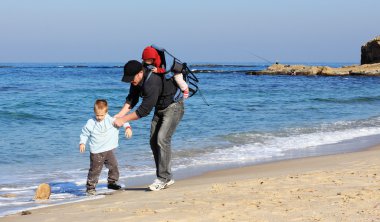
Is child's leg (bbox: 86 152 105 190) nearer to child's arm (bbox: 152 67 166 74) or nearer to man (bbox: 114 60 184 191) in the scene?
man (bbox: 114 60 184 191)

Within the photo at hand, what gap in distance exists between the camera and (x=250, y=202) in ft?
16.9

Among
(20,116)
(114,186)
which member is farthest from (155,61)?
(20,116)

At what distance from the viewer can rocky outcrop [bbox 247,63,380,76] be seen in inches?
2467

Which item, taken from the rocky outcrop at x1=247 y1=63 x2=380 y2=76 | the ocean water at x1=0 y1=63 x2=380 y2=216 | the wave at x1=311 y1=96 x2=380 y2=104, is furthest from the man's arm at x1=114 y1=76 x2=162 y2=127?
the rocky outcrop at x1=247 y1=63 x2=380 y2=76

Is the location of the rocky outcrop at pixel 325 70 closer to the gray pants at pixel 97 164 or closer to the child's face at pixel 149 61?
the gray pants at pixel 97 164

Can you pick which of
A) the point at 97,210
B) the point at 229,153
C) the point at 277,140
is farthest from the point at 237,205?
the point at 277,140

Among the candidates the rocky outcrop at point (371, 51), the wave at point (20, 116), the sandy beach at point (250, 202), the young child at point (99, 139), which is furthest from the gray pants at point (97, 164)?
the rocky outcrop at point (371, 51)

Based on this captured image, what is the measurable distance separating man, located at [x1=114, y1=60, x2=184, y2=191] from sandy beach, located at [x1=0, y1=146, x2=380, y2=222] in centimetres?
35

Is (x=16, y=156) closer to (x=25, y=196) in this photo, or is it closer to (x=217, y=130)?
(x=25, y=196)

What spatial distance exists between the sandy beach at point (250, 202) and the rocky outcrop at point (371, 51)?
222ft

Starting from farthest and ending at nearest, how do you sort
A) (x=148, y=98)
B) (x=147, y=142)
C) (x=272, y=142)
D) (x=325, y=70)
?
(x=325, y=70), (x=272, y=142), (x=147, y=142), (x=148, y=98)

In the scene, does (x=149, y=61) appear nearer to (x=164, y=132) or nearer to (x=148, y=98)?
(x=148, y=98)

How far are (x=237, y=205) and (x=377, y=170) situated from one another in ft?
7.94

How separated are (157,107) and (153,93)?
0.42 meters
